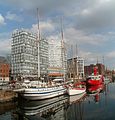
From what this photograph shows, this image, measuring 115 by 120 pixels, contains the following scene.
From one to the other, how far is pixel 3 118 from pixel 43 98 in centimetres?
2197

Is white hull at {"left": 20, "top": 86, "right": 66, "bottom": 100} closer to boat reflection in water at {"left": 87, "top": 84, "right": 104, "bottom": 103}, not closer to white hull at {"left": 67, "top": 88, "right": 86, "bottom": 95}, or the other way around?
white hull at {"left": 67, "top": 88, "right": 86, "bottom": 95}

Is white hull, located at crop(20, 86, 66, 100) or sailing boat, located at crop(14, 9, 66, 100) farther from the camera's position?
white hull, located at crop(20, 86, 66, 100)

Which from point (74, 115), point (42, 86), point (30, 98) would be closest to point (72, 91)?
point (42, 86)

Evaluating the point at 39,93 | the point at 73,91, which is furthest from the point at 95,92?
the point at 39,93

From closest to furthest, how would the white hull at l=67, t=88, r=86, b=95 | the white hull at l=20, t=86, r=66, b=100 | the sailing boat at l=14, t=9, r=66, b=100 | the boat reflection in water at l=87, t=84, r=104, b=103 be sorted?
the sailing boat at l=14, t=9, r=66, b=100
the white hull at l=20, t=86, r=66, b=100
the boat reflection in water at l=87, t=84, r=104, b=103
the white hull at l=67, t=88, r=86, b=95

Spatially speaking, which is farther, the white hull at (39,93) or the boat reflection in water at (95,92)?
the boat reflection in water at (95,92)

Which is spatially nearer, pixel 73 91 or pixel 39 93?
pixel 39 93

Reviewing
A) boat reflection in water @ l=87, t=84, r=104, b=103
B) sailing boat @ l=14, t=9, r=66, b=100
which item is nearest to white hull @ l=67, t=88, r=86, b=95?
boat reflection in water @ l=87, t=84, r=104, b=103

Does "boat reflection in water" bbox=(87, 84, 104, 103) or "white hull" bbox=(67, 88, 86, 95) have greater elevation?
"white hull" bbox=(67, 88, 86, 95)

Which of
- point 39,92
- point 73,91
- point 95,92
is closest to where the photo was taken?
point 39,92

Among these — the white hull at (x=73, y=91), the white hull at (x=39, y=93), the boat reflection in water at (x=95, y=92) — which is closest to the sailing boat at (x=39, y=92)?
the white hull at (x=39, y=93)

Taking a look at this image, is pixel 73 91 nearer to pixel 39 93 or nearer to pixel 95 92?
pixel 95 92

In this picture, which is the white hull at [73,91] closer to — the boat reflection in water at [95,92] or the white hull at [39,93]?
the boat reflection in water at [95,92]

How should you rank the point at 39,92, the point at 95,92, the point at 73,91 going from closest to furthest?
1. the point at 39,92
2. the point at 73,91
3. the point at 95,92
